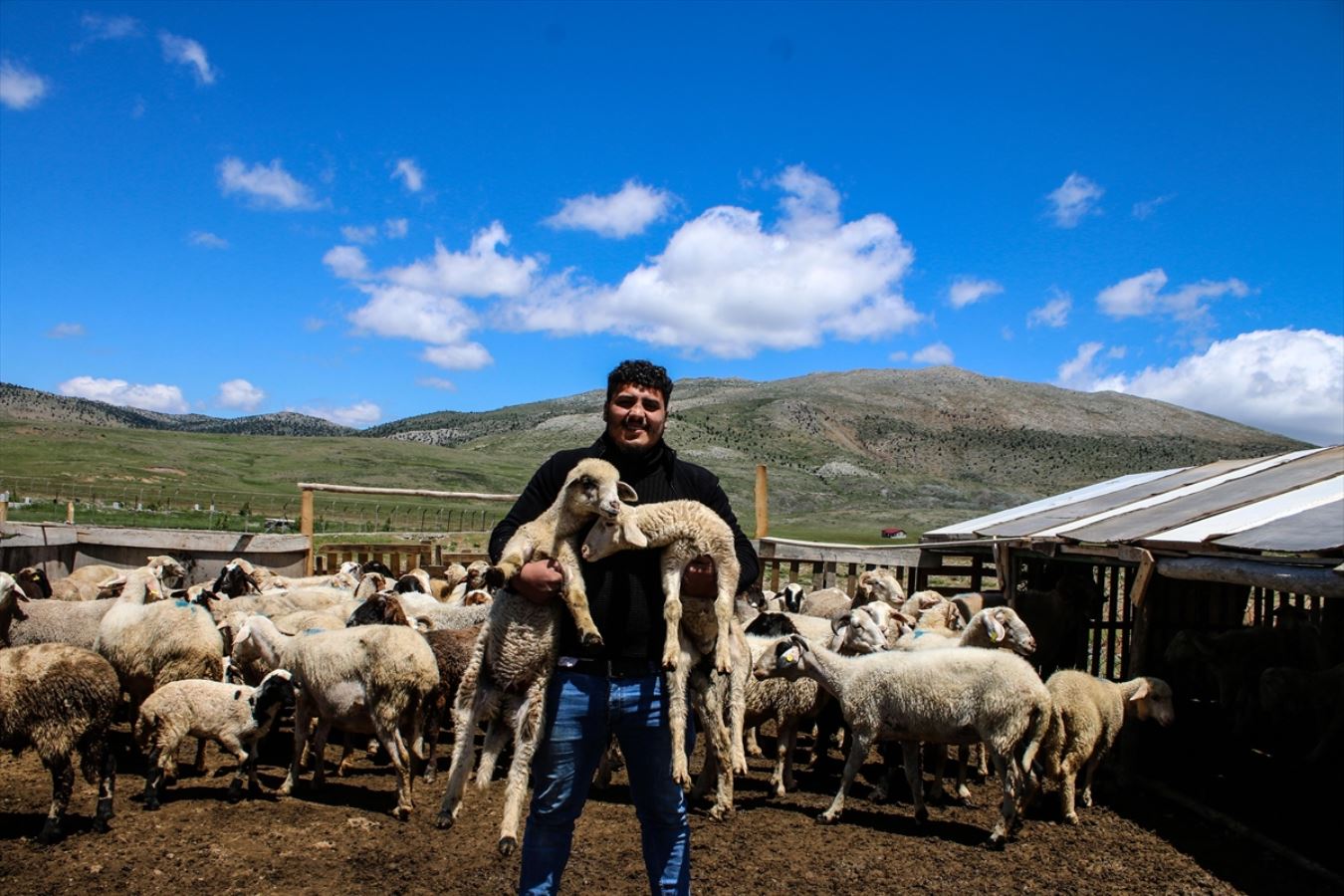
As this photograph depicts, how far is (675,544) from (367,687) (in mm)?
4343

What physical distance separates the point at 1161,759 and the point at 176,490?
45.5m

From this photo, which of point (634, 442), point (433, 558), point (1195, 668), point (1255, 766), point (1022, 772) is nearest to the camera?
point (634, 442)

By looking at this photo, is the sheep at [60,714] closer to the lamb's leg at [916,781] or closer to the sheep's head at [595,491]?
the sheep's head at [595,491]

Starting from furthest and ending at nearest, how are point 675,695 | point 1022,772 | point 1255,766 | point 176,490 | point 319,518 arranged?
point 176,490, point 319,518, point 1255,766, point 1022,772, point 675,695

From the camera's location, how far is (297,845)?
6.01m

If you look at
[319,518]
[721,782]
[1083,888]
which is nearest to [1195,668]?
[1083,888]

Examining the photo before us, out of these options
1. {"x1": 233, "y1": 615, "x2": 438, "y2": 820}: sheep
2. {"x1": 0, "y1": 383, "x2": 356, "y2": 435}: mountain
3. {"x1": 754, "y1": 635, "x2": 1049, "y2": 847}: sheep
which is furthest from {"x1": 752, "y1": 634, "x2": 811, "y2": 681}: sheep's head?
{"x1": 0, "y1": 383, "x2": 356, "y2": 435}: mountain

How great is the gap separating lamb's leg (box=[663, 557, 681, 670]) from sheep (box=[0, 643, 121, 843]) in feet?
16.1

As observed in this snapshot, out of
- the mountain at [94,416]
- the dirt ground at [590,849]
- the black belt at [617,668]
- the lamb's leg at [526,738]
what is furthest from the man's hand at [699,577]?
the mountain at [94,416]

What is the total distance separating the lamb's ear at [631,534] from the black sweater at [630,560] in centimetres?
14

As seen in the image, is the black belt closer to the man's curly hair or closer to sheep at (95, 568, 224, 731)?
the man's curly hair

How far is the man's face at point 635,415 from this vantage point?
3.58 m

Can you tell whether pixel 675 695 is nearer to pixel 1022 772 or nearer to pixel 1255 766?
pixel 1022 772

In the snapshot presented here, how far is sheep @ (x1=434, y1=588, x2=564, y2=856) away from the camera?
10.9 feet
